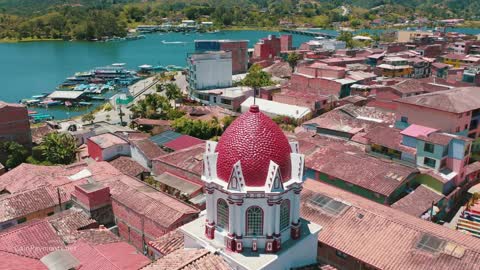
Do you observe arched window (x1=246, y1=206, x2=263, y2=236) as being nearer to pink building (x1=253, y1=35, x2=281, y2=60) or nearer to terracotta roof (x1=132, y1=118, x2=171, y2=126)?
terracotta roof (x1=132, y1=118, x2=171, y2=126)

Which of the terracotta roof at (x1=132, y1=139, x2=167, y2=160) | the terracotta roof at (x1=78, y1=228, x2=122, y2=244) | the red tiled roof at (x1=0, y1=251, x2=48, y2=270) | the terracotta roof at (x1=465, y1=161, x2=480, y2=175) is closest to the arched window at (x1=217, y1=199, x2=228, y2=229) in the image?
the red tiled roof at (x1=0, y1=251, x2=48, y2=270)

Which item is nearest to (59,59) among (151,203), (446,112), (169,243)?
(151,203)

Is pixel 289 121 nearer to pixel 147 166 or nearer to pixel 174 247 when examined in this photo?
pixel 147 166

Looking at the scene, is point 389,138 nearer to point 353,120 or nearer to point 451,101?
point 451,101

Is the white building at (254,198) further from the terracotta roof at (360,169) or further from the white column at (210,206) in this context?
the terracotta roof at (360,169)

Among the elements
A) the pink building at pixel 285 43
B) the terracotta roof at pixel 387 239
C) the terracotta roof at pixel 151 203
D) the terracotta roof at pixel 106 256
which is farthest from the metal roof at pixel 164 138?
the pink building at pixel 285 43
